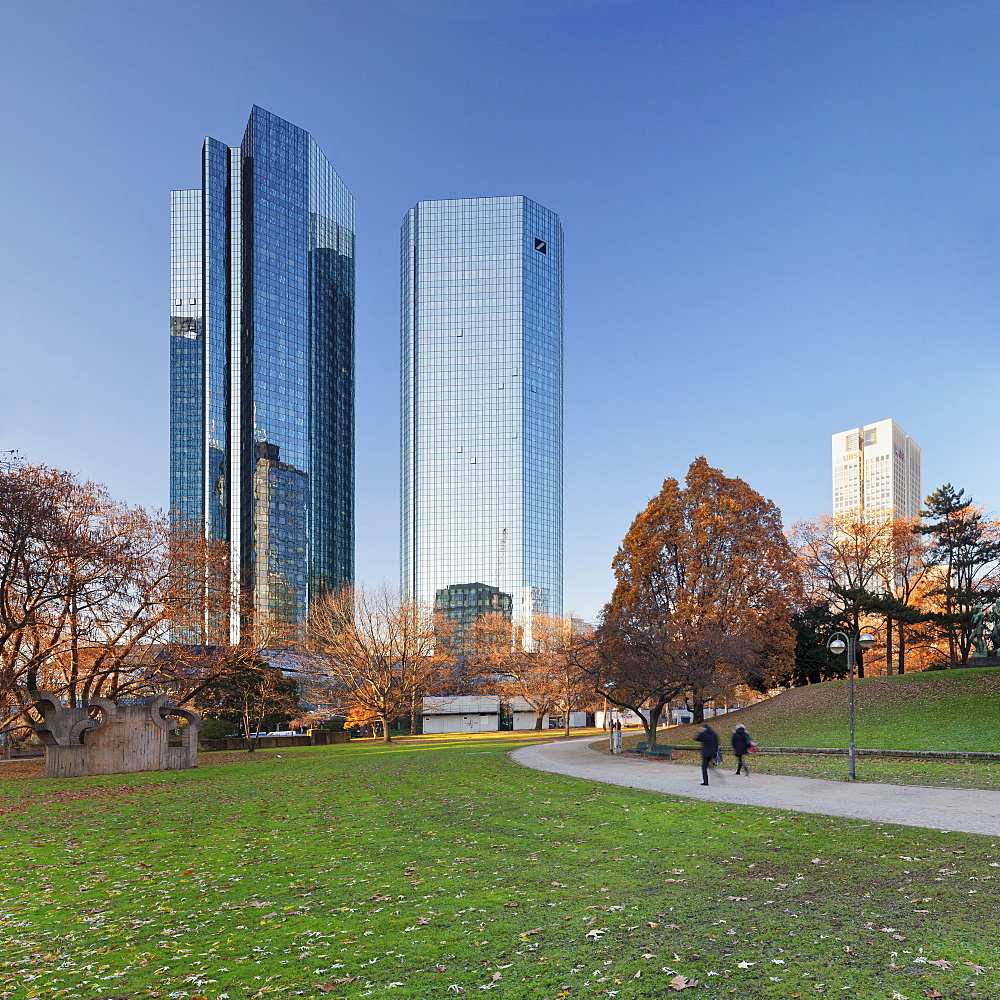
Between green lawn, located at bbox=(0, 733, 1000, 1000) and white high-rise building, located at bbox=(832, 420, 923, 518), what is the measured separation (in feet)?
571

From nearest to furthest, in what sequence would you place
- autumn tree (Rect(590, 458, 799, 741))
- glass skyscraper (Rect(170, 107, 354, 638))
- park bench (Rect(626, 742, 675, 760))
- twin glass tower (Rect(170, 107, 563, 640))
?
park bench (Rect(626, 742, 675, 760)), autumn tree (Rect(590, 458, 799, 741)), glass skyscraper (Rect(170, 107, 354, 638)), twin glass tower (Rect(170, 107, 563, 640))

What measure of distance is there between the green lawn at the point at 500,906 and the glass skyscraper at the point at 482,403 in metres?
138

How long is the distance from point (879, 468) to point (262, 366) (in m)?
136

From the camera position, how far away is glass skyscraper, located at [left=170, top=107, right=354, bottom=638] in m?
140

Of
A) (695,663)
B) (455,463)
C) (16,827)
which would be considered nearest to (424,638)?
(695,663)

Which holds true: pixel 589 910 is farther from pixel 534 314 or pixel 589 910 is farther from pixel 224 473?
pixel 534 314

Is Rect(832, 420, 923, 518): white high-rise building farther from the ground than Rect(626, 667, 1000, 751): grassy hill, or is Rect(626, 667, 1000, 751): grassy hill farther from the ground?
Rect(832, 420, 923, 518): white high-rise building

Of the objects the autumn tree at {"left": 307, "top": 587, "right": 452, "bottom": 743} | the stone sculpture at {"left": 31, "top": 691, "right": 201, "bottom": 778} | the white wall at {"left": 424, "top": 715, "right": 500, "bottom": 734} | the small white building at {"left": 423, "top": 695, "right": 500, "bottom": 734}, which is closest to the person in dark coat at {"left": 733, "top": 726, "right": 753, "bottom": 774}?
the stone sculpture at {"left": 31, "top": 691, "right": 201, "bottom": 778}

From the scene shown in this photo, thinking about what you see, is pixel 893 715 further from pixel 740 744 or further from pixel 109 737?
pixel 109 737

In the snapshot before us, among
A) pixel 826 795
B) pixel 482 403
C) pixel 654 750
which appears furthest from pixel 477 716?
pixel 482 403

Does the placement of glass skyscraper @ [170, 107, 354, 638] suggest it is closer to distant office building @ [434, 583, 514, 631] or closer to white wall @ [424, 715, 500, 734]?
distant office building @ [434, 583, 514, 631]

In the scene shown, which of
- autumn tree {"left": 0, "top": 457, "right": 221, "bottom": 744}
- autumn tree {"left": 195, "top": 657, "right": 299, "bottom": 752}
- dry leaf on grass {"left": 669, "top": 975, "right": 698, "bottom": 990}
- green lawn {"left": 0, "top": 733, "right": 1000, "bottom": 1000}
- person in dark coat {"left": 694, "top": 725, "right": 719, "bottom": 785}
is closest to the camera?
dry leaf on grass {"left": 669, "top": 975, "right": 698, "bottom": 990}

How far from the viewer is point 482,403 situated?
16012cm

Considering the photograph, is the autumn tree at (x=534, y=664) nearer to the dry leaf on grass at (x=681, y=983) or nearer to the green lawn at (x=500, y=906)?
the green lawn at (x=500, y=906)
